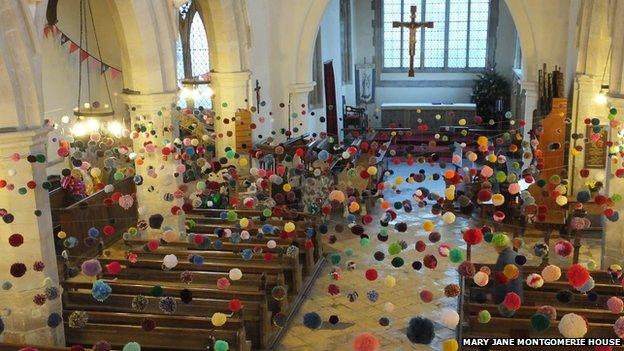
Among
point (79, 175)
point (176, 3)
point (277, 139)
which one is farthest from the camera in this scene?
point (277, 139)

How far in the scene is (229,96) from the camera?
47.3ft

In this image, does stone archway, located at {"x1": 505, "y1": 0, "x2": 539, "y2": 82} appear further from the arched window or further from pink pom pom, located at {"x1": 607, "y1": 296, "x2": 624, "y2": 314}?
pink pom pom, located at {"x1": 607, "y1": 296, "x2": 624, "y2": 314}

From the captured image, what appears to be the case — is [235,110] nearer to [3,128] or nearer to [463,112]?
[3,128]

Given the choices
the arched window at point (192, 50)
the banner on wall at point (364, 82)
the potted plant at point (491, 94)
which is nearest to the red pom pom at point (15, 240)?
the arched window at point (192, 50)

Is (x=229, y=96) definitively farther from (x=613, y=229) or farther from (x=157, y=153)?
(x=613, y=229)

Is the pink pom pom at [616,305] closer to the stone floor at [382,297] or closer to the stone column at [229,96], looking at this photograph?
the stone floor at [382,297]

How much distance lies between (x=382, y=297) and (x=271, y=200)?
2450 millimetres

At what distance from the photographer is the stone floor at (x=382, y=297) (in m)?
9.19

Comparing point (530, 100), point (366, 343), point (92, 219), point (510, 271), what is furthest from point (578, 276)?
point (530, 100)

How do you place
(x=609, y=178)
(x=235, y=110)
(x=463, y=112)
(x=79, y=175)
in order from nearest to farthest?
(x=609, y=178)
(x=79, y=175)
(x=235, y=110)
(x=463, y=112)

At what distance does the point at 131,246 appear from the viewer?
462 inches

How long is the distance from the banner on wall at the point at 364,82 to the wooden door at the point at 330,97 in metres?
Result: 3.14

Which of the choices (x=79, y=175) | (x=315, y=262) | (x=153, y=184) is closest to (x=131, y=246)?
(x=153, y=184)

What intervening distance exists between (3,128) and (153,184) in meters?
3.96
